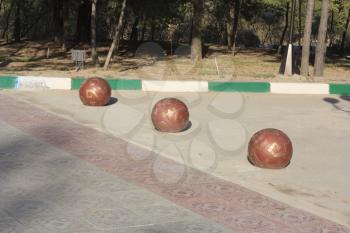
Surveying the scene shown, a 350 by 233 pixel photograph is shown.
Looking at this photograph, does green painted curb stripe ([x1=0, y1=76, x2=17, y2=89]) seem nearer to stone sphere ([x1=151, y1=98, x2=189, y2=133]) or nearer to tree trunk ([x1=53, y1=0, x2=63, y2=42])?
stone sphere ([x1=151, y1=98, x2=189, y2=133])

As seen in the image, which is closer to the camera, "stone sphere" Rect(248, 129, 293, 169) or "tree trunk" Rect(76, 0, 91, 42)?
"stone sphere" Rect(248, 129, 293, 169)

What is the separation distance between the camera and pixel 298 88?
1997cm

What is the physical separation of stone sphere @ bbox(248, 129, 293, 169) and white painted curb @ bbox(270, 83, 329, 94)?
35.1 feet

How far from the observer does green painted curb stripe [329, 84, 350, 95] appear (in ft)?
66.2

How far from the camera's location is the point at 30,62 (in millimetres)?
26000

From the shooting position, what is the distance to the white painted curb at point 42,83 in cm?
1734

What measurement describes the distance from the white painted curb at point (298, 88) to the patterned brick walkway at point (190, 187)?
978 cm

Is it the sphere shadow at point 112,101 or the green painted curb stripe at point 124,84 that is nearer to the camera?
the sphere shadow at point 112,101

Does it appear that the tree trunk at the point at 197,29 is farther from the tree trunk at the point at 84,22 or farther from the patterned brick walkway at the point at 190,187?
the patterned brick walkway at the point at 190,187

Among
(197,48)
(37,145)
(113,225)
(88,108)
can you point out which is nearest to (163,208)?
(113,225)

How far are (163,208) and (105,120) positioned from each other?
251 inches

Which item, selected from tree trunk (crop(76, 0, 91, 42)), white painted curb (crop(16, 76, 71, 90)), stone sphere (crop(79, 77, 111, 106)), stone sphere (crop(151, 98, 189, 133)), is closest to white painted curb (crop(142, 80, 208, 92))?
white painted curb (crop(16, 76, 71, 90))

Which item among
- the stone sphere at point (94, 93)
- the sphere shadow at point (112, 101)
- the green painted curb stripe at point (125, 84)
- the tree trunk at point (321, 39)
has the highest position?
the tree trunk at point (321, 39)

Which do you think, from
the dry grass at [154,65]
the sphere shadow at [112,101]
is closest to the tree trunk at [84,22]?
the dry grass at [154,65]
